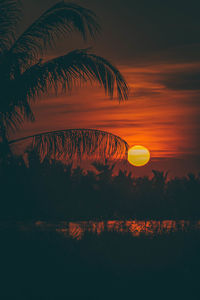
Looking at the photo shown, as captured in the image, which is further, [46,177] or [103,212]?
[103,212]

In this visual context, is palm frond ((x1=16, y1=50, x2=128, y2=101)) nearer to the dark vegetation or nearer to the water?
the water

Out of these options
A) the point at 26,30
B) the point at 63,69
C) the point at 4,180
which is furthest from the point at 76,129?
the point at 4,180

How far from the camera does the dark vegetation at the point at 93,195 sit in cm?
2208

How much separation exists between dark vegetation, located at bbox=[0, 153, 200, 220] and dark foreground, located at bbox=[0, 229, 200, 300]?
1077 cm

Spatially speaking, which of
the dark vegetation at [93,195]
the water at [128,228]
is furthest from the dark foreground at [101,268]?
the dark vegetation at [93,195]

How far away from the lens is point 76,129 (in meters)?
10.0

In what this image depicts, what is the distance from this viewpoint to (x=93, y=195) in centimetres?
2647

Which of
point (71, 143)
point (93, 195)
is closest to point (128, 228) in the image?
point (71, 143)

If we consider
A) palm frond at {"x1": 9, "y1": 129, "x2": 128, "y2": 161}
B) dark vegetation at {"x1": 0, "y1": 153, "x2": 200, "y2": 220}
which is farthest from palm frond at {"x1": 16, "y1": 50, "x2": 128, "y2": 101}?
dark vegetation at {"x1": 0, "y1": 153, "x2": 200, "y2": 220}

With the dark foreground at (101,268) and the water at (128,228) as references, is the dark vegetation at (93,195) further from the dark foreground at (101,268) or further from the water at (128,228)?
the dark foreground at (101,268)

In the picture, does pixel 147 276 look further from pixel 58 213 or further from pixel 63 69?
pixel 58 213

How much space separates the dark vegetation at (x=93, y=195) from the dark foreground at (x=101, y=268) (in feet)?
35.3

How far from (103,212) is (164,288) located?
771 inches

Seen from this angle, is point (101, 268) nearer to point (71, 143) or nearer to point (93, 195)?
point (71, 143)
